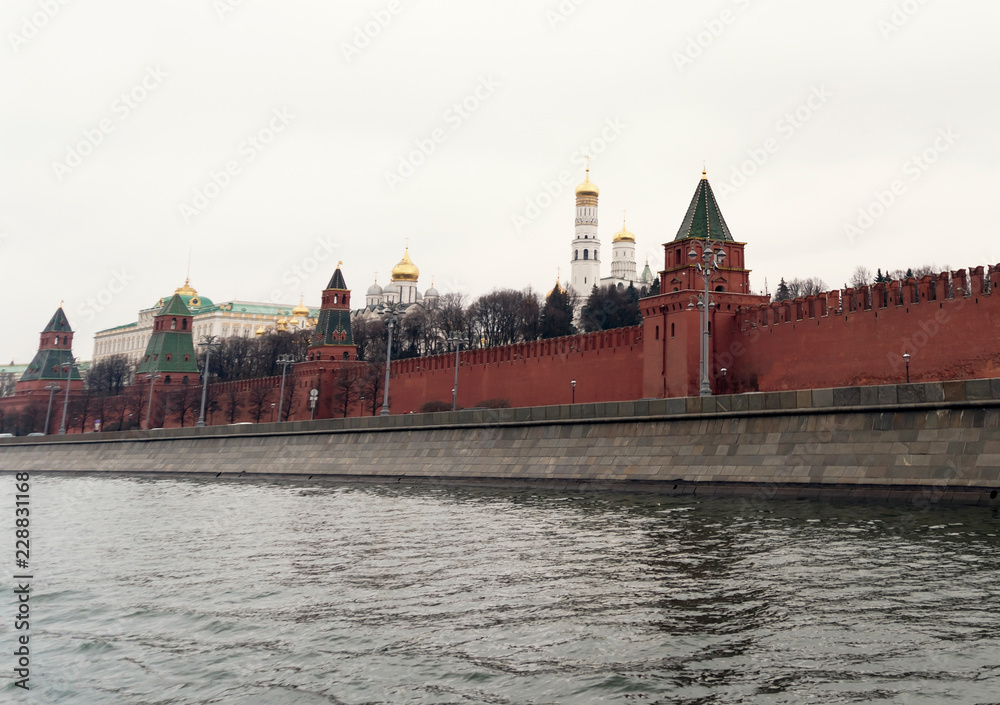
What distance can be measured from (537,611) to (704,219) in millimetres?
25173

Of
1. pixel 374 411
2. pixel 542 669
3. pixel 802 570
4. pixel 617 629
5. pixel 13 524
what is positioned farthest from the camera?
pixel 374 411

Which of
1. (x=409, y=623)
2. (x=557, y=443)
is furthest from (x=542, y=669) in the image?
(x=557, y=443)

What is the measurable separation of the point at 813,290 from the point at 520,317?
69.2 ft

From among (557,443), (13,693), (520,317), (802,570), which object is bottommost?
(13,693)

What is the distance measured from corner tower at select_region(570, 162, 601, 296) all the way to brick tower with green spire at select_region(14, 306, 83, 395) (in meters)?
44.4

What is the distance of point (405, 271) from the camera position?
95750 millimetres

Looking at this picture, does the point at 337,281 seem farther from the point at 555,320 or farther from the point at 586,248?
the point at 586,248

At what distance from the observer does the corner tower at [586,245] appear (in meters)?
94.2

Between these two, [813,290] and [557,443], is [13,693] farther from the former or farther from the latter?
[813,290]

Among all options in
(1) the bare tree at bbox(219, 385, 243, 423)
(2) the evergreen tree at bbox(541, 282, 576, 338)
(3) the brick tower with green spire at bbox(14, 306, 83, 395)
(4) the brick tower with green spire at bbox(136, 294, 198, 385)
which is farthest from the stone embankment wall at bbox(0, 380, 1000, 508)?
(3) the brick tower with green spire at bbox(14, 306, 83, 395)

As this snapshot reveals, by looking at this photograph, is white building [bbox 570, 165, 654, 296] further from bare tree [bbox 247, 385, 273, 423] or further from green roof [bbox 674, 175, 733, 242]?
green roof [bbox 674, 175, 733, 242]

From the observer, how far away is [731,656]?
23.8 ft

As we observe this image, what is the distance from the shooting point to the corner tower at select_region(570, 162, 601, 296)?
94.2 m

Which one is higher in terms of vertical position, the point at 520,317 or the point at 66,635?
the point at 520,317
